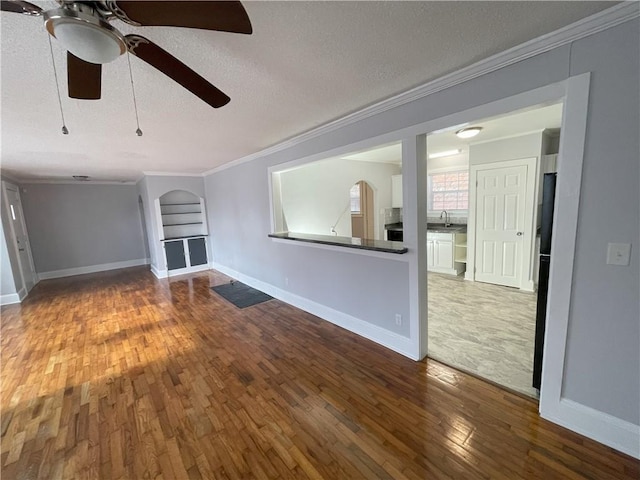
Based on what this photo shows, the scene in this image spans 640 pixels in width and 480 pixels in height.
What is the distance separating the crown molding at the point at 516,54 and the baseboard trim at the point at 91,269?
7.40 m

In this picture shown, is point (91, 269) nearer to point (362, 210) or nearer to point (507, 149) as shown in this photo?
point (362, 210)

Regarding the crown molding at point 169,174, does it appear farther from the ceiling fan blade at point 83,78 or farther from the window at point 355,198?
the ceiling fan blade at point 83,78

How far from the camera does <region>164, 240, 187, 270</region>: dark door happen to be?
598cm

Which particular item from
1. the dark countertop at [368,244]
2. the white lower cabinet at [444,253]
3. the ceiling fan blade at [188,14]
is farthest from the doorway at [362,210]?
the ceiling fan blade at [188,14]

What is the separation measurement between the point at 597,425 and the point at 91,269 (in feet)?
30.4

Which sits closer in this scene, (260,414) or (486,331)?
(260,414)

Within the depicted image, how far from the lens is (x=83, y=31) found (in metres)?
0.96

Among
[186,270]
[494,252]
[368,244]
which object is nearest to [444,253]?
[494,252]

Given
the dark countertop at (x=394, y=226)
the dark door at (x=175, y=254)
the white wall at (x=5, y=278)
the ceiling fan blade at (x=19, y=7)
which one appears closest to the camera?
the ceiling fan blade at (x=19, y=7)

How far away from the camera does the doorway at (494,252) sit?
2.64m

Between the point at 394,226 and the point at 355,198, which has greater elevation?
the point at 355,198

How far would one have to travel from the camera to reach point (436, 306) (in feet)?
11.9

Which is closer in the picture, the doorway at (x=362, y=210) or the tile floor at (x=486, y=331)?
the tile floor at (x=486, y=331)

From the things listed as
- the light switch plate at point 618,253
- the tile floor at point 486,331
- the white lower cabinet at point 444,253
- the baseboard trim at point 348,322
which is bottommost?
the tile floor at point 486,331
